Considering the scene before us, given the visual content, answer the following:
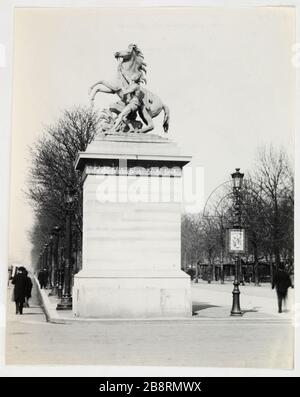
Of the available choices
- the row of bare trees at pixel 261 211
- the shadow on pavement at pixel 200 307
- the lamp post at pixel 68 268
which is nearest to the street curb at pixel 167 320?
the shadow on pavement at pixel 200 307

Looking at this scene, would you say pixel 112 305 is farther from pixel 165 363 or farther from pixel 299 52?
pixel 299 52

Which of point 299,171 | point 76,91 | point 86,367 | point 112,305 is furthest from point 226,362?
point 76,91

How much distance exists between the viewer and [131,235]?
21.4 meters

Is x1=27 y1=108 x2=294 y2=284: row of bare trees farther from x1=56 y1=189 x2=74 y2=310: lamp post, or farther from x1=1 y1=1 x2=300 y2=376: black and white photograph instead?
x1=1 y1=1 x2=300 y2=376: black and white photograph

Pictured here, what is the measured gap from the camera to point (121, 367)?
15680mm

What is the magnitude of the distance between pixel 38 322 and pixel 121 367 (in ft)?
18.8

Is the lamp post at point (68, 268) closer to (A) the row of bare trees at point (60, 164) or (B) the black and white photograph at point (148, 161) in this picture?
(B) the black and white photograph at point (148, 161)

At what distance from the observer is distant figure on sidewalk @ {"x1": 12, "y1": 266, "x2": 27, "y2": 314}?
22844 mm

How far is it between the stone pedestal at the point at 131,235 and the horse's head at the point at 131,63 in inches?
73.6

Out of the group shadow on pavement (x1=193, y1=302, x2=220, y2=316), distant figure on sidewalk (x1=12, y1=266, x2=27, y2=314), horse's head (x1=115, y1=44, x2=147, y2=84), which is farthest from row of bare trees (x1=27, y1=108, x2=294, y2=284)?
horse's head (x1=115, y1=44, x2=147, y2=84)

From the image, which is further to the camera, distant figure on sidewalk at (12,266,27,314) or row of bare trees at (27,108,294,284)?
row of bare trees at (27,108,294,284)

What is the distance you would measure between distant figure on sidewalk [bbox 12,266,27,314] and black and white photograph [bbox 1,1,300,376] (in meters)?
0.07

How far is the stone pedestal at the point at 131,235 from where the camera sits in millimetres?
21000

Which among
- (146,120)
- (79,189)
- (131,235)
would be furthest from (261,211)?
(131,235)
